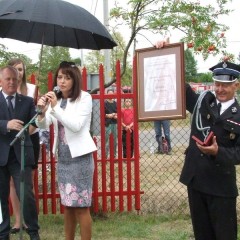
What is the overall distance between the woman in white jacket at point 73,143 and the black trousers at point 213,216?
3.18 feet

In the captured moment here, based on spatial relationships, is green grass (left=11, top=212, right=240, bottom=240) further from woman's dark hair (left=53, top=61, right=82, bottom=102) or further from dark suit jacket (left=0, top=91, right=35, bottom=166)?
woman's dark hair (left=53, top=61, right=82, bottom=102)

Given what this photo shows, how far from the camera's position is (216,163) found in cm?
301

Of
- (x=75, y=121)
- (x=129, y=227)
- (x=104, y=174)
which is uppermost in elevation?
(x=75, y=121)

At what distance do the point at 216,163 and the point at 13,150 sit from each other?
192cm

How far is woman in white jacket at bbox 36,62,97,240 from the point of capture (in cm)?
374

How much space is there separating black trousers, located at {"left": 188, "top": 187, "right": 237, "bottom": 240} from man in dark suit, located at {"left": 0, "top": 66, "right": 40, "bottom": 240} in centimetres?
168

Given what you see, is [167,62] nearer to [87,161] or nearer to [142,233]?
[87,161]

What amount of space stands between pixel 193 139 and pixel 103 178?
7.08ft

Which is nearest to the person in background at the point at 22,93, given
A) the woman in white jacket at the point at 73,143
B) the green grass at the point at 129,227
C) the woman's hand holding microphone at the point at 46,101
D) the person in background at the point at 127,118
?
→ the green grass at the point at 129,227

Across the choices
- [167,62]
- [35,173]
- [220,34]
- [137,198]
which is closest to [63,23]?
[167,62]

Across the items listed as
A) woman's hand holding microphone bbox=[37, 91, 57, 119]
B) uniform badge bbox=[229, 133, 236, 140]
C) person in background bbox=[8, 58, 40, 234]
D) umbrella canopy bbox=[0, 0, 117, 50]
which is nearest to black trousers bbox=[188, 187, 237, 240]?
uniform badge bbox=[229, 133, 236, 140]

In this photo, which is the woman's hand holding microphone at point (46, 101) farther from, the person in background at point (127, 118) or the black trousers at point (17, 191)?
the person in background at point (127, 118)

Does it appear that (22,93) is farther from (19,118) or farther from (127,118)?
(127,118)

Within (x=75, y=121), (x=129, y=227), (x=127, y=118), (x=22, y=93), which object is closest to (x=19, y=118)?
(x=22, y=93)
